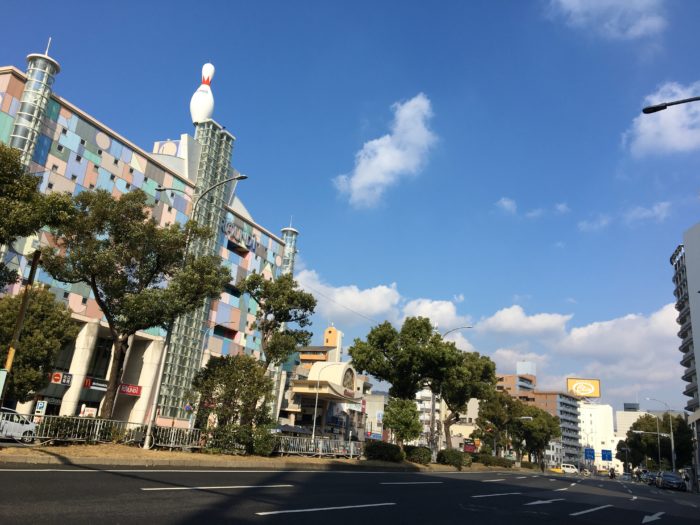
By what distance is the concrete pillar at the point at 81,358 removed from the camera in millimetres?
38688

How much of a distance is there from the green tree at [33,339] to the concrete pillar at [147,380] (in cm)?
1596

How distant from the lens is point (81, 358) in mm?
39219

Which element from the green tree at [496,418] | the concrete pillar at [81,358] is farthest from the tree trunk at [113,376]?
the green tree at [496,418]

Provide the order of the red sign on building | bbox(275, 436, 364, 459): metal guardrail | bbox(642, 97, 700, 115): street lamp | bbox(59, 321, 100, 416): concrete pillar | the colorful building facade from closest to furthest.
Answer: bbox(642, 97, 700, 115): street lamp
bbox(275, 436, 364, 459): metal guardrail
the colorful building facade
bbox(59, 321, 100, 416): concrete pillar
the red sign on building

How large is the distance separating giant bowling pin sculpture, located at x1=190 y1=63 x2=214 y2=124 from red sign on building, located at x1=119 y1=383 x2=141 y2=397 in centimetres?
2627

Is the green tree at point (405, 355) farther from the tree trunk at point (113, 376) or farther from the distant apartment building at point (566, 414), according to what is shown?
the distant apartment building at point (566, 414)

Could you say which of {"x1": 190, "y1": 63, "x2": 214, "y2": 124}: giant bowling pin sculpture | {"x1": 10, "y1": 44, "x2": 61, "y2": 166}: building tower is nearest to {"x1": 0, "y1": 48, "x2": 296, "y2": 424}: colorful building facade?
{"x1": 10, "y1": 44, "x2": 61, "y2": 166}: building tower

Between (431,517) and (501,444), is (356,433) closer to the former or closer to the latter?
(501,444)

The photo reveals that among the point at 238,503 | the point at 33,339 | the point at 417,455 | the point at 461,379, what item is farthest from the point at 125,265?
the point at 461,379

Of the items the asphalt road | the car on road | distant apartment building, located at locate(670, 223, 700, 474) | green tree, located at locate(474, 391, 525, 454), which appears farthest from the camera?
distant apartment building, located at locate(670, 223, 700, 474)

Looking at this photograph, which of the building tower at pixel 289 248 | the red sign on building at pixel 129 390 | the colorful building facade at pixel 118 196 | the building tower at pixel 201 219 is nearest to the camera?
the colorful building facade at pixel 118 196

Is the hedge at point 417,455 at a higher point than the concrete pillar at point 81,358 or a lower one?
lower

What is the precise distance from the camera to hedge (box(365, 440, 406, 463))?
30.2 meters

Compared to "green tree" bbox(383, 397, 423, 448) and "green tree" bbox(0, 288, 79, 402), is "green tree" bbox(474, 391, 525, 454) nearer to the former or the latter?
"green tree" bbox(383, 397, 423, 448)
